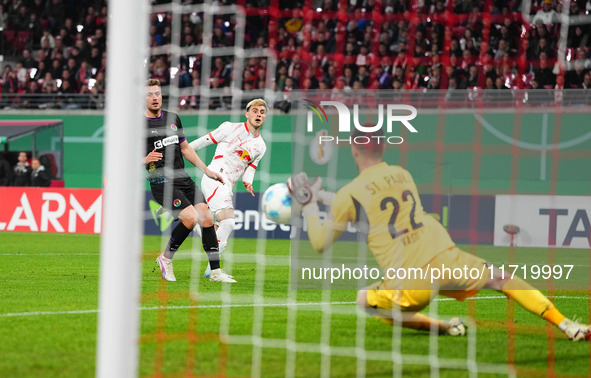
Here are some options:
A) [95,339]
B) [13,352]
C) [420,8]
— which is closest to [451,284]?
[95,339]

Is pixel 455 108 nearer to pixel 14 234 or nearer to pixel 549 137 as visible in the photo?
pixel 549 137

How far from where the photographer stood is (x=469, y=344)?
5715 millimetres

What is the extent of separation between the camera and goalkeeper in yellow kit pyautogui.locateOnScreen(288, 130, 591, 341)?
5598 millimetres

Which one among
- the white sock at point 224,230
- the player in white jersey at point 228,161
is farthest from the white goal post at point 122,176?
the white sock at point 224,230

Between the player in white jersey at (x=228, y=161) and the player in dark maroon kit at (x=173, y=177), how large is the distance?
717 mm

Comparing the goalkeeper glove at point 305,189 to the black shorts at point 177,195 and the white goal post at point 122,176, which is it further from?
the black shorts at point 177,195

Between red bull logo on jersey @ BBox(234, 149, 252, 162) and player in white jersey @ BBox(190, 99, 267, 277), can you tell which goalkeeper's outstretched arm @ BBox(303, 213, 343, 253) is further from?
red bull logo on jersey @ BBox(234, 149, 252, 162)

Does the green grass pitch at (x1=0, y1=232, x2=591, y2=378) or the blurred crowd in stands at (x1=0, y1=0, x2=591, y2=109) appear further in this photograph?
the blurred crowd in stands at (x1=0, y1=0, x2=591, y2=109)

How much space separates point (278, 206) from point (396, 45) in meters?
5.45

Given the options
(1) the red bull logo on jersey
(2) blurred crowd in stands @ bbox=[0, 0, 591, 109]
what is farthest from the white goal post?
(1) the red bull logo on jersey

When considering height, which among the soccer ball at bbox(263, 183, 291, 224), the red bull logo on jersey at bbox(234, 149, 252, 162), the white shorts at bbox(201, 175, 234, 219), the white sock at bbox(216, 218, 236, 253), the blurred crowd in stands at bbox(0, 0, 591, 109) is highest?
the blurred crowd in stands at bbox(0, 0, 591, 109)

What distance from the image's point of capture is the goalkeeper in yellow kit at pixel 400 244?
18.4 feet

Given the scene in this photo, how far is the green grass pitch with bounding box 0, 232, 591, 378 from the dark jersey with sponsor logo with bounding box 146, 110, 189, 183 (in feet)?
3.75

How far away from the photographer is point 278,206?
8.86 meters
